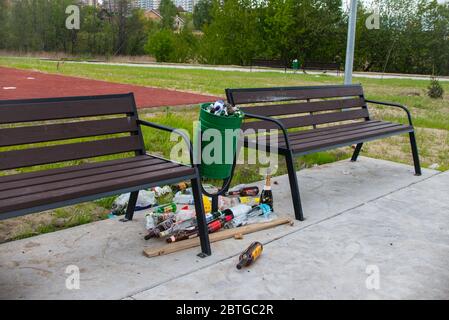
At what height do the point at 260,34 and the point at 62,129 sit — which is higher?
the point at 260,34

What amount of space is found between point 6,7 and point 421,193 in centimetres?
4945

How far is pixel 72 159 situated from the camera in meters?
3.14

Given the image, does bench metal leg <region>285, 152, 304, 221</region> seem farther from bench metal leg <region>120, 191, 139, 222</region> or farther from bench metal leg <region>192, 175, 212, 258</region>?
bench metal leg <region>120, 191, 139, 222</region>

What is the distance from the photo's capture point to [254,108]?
4.39 meters

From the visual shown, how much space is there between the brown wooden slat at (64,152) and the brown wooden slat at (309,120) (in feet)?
3.91

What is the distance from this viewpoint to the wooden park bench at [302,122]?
395cm

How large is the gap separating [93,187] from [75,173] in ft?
1.09

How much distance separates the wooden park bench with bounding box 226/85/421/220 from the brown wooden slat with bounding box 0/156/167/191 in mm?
1019

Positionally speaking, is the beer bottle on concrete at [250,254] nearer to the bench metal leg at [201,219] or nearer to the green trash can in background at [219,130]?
the bench metal leg at [201,219]

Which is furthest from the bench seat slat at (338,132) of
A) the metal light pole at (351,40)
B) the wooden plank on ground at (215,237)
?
the metal light pole at (351,40)

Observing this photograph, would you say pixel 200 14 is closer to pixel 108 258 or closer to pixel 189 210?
pixel 189 210

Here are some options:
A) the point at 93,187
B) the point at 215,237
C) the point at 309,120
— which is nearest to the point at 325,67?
the point at 309,120

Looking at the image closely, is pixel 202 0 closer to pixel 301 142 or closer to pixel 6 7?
pixel 6 7
